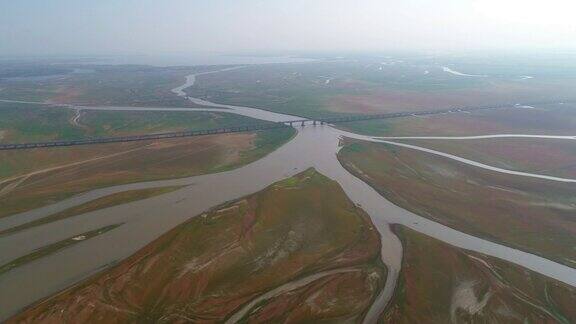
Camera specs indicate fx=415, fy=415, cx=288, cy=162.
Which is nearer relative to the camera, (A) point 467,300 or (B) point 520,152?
(A) point 467,300

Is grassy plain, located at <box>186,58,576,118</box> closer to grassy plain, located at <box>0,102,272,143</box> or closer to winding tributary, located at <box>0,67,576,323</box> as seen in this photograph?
grassy plain, located at <box>0,102,272,143</box>

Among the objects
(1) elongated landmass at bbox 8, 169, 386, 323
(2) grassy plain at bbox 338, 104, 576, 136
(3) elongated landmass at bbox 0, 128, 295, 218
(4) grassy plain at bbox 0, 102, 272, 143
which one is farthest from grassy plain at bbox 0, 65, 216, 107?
(1) elongated landmass at bbox 8, 169, 386, 323

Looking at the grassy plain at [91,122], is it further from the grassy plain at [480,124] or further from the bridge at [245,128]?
the grassy plain at [480,124]

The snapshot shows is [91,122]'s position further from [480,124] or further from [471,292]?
[471,292]

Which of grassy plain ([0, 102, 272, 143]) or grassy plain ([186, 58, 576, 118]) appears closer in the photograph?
grassy plain ([0, 102, 272, 143])

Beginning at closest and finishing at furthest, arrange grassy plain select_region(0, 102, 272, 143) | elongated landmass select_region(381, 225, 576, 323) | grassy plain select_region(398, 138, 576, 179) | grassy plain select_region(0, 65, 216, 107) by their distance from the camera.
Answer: elongated landmass select_region(381, 225, 576, 323), grassy plain select_region(398, 138, 576, 179), grassy plain select_region(0, 102, 272, 143), grassy plain select_region(0, 65, 216, 107)

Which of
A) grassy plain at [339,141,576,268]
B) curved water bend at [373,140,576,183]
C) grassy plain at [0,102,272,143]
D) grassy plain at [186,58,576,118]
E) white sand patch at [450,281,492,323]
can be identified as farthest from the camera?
grassy plain at [186,58,576,118]

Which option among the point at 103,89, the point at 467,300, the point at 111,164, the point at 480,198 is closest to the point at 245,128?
the point at 111,164

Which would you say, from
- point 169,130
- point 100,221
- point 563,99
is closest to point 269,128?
point 169,130
